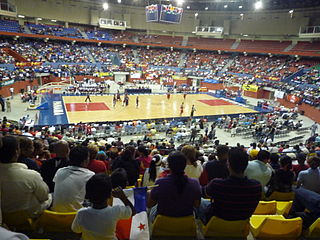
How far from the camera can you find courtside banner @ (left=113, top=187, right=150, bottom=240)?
128 inches

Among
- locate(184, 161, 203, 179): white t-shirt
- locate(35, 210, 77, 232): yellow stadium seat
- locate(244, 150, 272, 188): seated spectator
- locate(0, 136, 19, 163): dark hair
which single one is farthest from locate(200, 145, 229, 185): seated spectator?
locate(0, 136, 19, 163): dark hair

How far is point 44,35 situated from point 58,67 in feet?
31.7

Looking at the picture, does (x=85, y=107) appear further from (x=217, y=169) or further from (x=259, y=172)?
(x=259, y=172)

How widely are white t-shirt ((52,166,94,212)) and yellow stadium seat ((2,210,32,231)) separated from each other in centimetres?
36

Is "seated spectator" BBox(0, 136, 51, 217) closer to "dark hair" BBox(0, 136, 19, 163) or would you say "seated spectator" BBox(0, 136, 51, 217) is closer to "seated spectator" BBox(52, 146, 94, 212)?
"dark hair" BBox(0, 136, 19, 163)

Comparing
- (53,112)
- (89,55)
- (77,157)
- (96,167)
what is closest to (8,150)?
(77,157)

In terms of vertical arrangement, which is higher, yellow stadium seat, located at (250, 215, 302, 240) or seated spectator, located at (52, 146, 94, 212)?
seated spectator, located at (52, 146, 94, 212)

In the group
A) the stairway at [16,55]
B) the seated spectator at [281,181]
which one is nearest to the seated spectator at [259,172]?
the seated spectator at [281,181]

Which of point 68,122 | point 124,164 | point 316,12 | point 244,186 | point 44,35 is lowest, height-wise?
point 68,122

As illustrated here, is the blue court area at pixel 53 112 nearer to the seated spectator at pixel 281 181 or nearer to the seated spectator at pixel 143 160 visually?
the seated spectator at pixel 143 160

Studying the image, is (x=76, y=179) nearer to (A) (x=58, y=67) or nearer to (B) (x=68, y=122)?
(B) (x=68, y=122)

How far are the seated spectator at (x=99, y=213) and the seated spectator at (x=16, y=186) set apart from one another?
1.01 meters

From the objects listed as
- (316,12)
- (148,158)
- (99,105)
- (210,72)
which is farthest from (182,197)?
(316,12)

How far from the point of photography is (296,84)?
36344 millimetres
